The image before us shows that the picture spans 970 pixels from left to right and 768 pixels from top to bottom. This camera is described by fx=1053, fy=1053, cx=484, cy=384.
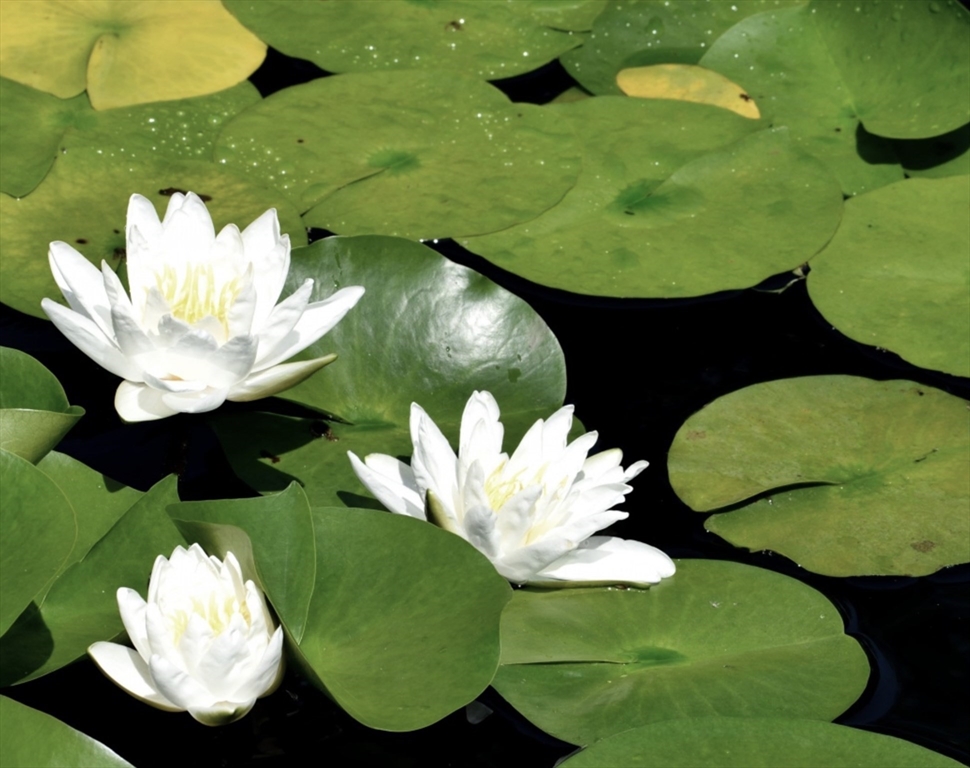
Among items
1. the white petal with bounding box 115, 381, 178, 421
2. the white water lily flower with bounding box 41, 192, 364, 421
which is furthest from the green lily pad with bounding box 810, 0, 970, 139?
the white petal with bounding box 115, 381, 178, 421

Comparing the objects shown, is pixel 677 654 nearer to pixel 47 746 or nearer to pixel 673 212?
pixel 47 746

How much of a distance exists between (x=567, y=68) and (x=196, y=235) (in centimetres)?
174

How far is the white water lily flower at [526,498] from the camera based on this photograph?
72.1 inches

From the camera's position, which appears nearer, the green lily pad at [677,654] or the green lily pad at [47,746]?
the green lily pad at [47,746]

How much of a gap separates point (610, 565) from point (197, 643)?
78cm

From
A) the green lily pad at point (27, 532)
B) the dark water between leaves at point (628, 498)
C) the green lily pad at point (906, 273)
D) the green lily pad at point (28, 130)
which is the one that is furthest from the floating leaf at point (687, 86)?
the green lily pad at point (27, 532)

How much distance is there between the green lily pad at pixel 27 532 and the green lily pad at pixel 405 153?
1.21 metres

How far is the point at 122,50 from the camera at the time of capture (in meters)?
3.09

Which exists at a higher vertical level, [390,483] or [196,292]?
[196,292]

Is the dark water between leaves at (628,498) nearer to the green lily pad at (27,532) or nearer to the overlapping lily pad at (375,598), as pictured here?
the overlapping lily pad at (375,598)

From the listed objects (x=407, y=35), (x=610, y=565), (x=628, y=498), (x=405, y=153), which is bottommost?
(x=628, y=498)

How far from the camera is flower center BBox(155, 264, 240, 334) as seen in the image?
200 centimetres

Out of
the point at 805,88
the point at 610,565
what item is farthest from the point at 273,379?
the point at 805,88

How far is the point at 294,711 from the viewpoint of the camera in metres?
1.83
